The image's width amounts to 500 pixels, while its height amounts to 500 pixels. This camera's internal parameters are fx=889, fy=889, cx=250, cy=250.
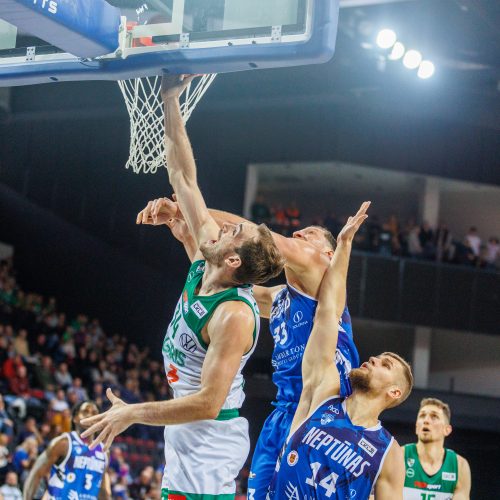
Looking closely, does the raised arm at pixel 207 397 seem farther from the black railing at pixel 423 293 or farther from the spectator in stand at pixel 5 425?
the black railing at pixel 423 293

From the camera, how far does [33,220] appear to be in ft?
69.4

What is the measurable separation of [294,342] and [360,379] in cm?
47

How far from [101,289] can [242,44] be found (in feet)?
57.6

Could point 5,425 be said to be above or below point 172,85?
below

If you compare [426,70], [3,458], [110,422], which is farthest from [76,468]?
[426,70]

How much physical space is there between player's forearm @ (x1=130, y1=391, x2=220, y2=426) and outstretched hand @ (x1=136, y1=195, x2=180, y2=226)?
4.14 ft

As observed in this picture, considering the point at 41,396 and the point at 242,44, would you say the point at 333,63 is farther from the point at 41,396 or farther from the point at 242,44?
the point at 242,44

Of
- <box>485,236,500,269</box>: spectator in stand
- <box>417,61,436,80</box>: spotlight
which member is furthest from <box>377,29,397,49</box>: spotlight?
<box>485,236,500,269</box>: spectator in stand

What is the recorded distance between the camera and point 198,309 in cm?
404

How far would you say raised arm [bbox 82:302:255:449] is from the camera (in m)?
3.68

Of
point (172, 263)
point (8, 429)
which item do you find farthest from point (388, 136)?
point (8, 429)

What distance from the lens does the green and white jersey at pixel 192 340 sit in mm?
4031

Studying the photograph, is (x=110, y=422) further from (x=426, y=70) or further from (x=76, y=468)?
(x=426, y=70)

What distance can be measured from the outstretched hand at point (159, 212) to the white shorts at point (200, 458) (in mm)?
1198
